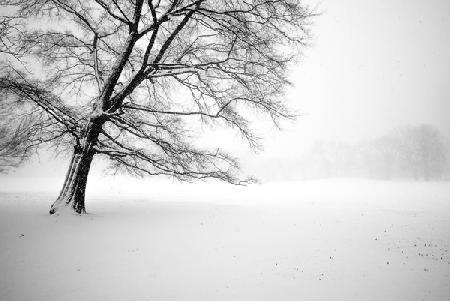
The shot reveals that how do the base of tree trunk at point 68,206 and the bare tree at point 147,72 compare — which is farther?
the base of tree trunk at point 68,206

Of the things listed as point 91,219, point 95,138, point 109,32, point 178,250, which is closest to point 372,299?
point 178,250

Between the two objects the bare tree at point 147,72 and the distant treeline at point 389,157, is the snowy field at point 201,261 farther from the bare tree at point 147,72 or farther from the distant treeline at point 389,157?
the distant treeline at point 389,157

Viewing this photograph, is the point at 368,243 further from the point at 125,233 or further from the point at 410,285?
the point at 125,233

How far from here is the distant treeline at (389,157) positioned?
59.6 m

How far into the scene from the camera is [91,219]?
8.10 metres

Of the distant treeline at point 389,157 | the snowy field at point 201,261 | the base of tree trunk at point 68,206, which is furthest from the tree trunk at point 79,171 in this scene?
the distant treeline at point 389,157

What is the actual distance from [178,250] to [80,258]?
2248 millimetres

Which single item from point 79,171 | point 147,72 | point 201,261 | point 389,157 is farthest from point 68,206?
point 389,157

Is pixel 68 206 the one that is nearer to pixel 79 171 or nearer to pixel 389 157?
pixel 79 171

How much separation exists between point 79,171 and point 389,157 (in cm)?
8228

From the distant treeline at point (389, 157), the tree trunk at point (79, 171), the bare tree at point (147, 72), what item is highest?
the distant treeline at point (389, 157)

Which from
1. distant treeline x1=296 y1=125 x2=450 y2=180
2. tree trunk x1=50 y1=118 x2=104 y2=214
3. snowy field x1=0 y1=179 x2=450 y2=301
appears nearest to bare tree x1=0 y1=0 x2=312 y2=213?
tree trunk x1=50 y1=118 x2=104 y2=214

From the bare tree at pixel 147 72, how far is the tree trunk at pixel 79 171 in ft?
0.11

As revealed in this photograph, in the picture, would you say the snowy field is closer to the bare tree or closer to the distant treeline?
the bare tree
